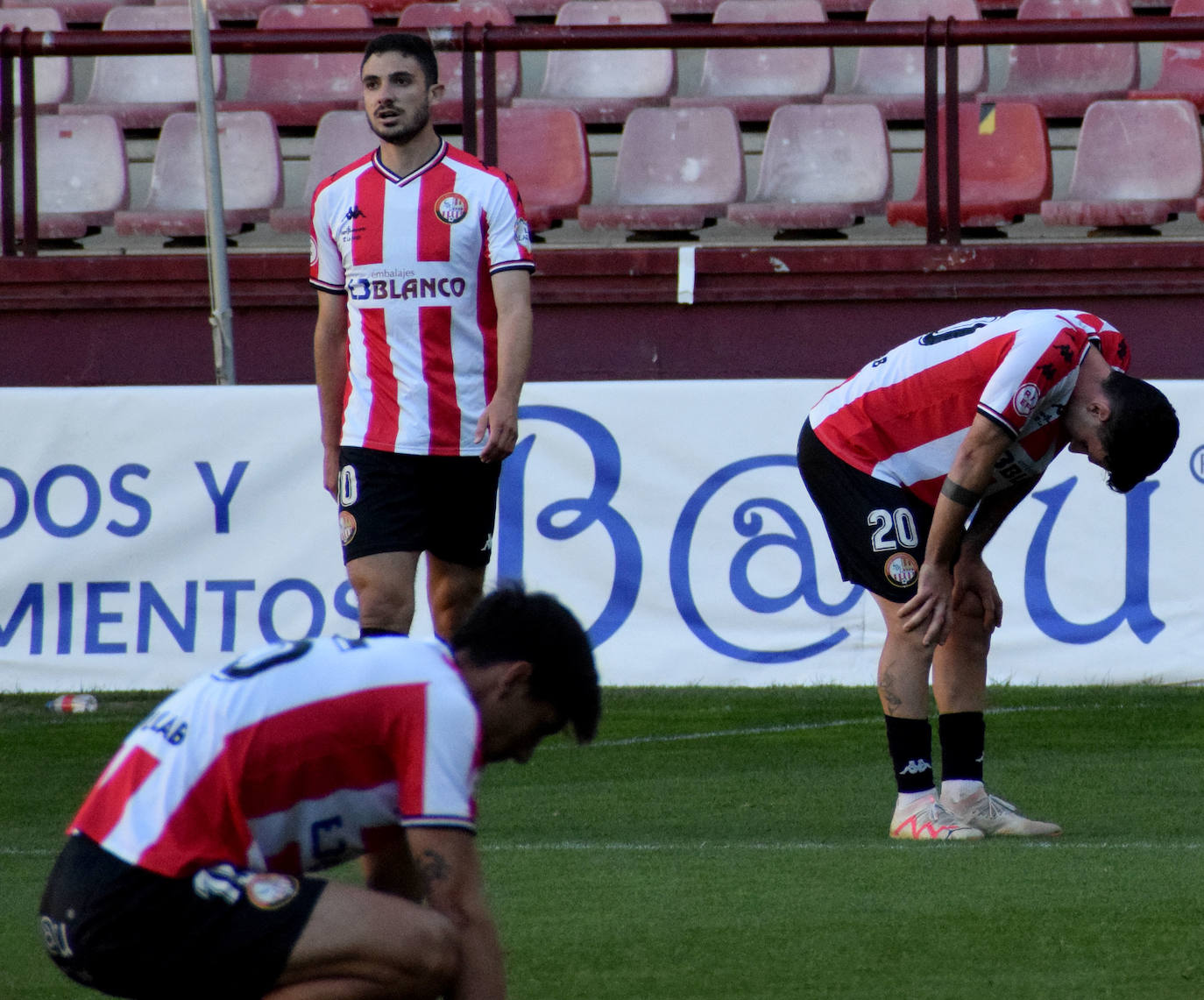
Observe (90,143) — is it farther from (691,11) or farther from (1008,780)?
(1008,780)

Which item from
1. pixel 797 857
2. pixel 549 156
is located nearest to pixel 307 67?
pixel 549 156

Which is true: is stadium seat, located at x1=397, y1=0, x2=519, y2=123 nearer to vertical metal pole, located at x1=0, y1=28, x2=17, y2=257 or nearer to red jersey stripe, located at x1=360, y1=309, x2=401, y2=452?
vertical metal pole, located at x1=0, y1=28, x2=17, y2=257

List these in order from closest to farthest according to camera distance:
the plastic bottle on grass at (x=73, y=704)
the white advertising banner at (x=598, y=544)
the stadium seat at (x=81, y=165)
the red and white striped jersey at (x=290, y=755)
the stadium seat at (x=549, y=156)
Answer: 1. the red and white striped jersey at (x=290, y=755)
2. the plastic bottle on grass at (x=73, y=704)
3. the white advertising banner at (x=598, y=544)
4. the stadium seat at (x=549, y=156)
5. the stadium seat at (x=81, y=165)

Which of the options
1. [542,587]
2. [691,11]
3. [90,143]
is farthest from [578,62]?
[542,587]

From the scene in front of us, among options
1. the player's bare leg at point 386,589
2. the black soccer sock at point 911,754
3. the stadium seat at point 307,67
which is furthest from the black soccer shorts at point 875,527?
the stadium seat at point 307,67

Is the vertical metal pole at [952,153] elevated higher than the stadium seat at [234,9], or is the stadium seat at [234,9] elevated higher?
the stadium seat at [234,9]

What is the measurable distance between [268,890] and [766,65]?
9.60m

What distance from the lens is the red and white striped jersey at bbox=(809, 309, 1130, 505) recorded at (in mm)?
4824

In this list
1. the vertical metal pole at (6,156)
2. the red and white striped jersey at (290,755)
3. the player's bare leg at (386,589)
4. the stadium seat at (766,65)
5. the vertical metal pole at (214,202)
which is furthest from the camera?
the stadium seat at (766,65)

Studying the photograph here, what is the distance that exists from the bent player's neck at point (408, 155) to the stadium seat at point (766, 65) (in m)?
5.92

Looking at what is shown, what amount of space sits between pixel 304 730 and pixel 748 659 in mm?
5211

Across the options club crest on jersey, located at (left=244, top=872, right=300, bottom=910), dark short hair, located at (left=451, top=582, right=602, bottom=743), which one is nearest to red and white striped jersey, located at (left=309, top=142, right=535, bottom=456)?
dark short hair, located at (left=451, top=582, right=602, bottom=743)

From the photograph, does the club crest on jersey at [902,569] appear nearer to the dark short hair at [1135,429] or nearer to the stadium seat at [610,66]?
the dark short hair at [1135,429]

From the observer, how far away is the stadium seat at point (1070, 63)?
11.4 metres
